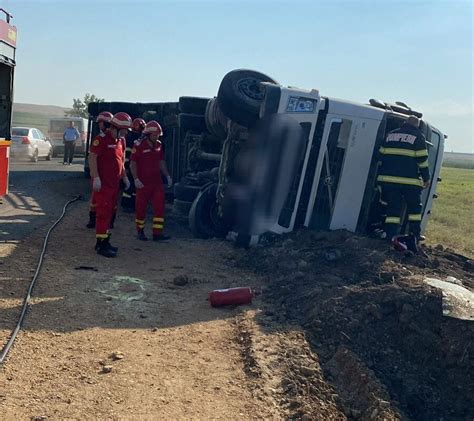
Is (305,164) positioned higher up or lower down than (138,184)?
higher up

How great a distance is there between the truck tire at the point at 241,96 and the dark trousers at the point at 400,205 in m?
1.97

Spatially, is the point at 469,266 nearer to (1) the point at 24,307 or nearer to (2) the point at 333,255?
(2) the point at 333,255

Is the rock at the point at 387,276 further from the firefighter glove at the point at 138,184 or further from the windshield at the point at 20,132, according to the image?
the windshield at the point at 20,132

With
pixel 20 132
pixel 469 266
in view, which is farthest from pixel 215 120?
pixel 20 132

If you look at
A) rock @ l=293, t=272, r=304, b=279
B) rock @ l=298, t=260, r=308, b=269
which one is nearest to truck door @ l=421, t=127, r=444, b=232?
rock @ l=298, t=260, r=308, b=269

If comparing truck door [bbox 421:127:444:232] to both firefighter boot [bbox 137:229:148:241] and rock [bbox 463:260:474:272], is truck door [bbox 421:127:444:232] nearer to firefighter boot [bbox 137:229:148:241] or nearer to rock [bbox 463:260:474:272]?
rock [bbox 463:260:474:272]

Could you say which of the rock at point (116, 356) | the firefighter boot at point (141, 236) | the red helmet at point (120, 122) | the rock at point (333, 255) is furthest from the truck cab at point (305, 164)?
the rock at point (116, 356)

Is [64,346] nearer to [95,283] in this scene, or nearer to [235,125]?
[95,283]

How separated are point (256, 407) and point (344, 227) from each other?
4.66 m

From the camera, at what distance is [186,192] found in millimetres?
9859

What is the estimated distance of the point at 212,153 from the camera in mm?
10266

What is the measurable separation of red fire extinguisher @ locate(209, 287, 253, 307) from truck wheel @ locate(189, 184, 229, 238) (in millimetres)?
3221

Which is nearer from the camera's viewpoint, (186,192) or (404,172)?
(404,172)

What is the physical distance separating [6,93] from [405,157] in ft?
20.6
